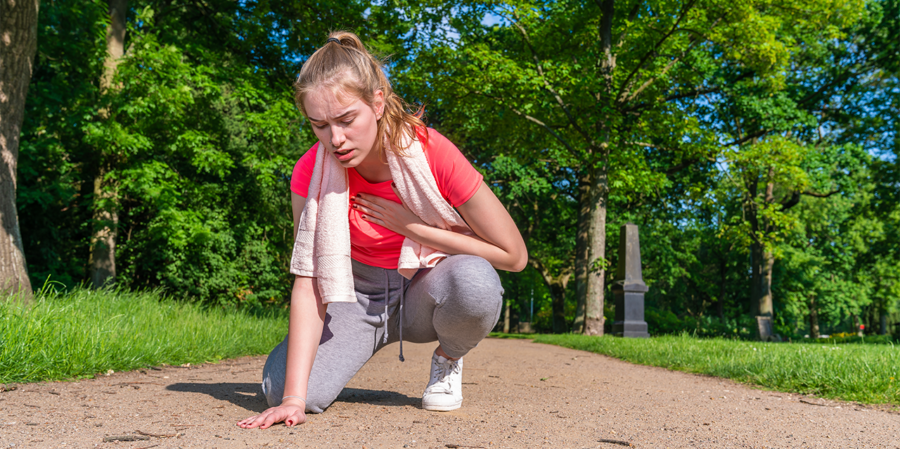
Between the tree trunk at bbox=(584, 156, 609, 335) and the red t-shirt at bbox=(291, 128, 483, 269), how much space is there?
8.85 meters

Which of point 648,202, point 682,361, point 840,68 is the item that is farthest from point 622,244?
point 840,68

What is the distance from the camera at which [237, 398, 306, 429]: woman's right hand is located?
7.50 ft

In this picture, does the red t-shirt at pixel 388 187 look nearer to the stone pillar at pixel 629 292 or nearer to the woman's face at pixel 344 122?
the woman's face at pixel 344 122

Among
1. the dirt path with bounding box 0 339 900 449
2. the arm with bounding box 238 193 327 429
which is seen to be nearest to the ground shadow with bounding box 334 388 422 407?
the dirt path with bounding box 0 339 900 449

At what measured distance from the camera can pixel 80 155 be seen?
1257 centimetres

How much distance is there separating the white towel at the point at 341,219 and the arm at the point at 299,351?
0.08 meters

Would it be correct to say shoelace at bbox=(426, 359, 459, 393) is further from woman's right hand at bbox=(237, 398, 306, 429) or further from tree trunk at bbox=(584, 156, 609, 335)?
tree trunk at bbox=(584, 156, 609, 335)

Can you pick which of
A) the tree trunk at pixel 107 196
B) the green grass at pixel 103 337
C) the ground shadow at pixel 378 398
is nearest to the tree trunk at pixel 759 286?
the green grass at pixel 103 337

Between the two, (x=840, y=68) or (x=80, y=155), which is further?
(x=840, y=68)

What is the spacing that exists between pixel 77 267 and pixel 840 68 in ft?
67.1

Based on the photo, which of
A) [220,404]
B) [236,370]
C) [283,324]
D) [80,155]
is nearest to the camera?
[220,404]

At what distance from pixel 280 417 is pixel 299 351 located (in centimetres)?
31

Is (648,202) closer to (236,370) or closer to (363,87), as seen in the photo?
(236,370)

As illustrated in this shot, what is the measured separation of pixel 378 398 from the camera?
3262mm
